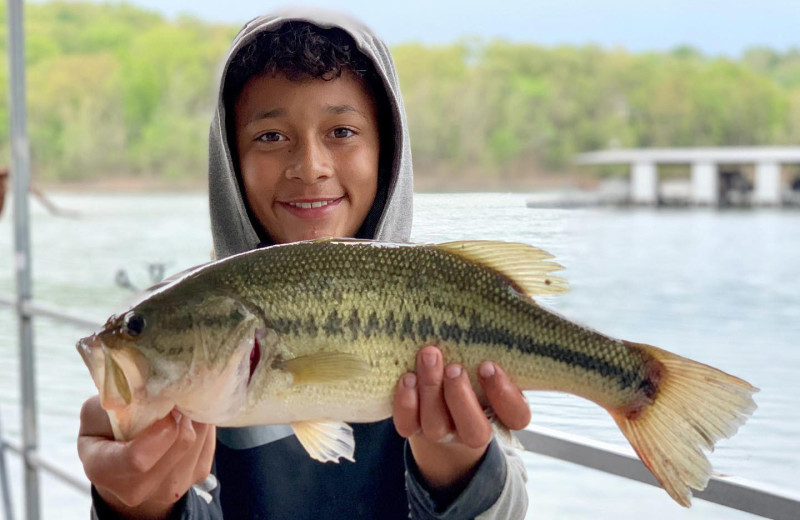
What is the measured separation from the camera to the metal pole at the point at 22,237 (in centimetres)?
284

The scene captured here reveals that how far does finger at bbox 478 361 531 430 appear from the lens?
2.71 feet

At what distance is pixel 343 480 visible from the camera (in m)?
1.19

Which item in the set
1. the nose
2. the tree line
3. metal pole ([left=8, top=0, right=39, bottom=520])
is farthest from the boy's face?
the tree line

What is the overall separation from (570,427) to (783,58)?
1186cm

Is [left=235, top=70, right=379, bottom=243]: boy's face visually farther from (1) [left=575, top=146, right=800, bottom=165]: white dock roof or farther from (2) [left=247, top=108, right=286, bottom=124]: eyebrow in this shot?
(1) [left=575, top=146, right=800, bottom=165]: white dock roof

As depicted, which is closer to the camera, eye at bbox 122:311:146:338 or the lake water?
eye at bbox 122:311:146:338

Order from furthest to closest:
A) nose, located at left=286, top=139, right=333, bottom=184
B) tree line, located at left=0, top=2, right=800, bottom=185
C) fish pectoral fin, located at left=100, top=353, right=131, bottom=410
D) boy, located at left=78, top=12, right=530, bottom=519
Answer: tree line, located at left=0, top=2, right=800, bottom=185, nose, located at left=286, top=139, right=333, bottom=184, boy, located at left=78, top=12, right=530, bottom=519, fish pectoral fin, located at left=100, top=353, right=131, bottom=410

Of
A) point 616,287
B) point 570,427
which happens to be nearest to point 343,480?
point 570,427

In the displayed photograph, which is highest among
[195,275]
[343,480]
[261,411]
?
[195,275]

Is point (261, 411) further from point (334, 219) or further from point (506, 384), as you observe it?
point (334, 219)

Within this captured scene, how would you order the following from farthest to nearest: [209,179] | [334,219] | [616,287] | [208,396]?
1. [616,287]
2. [209,179]
3. [334,219]
4. [208,396]

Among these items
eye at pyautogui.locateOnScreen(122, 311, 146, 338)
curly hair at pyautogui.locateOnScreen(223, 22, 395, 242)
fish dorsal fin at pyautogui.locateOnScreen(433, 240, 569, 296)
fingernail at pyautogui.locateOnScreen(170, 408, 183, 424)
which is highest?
curly hair at pyautogui.locateOnScreen(223, 22, 395, 242)

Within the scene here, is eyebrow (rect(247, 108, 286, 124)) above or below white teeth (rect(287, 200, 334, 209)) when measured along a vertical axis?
above

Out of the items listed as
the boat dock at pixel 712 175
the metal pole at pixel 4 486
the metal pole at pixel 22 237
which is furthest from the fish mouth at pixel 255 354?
the boat dock at pixel 712 175
